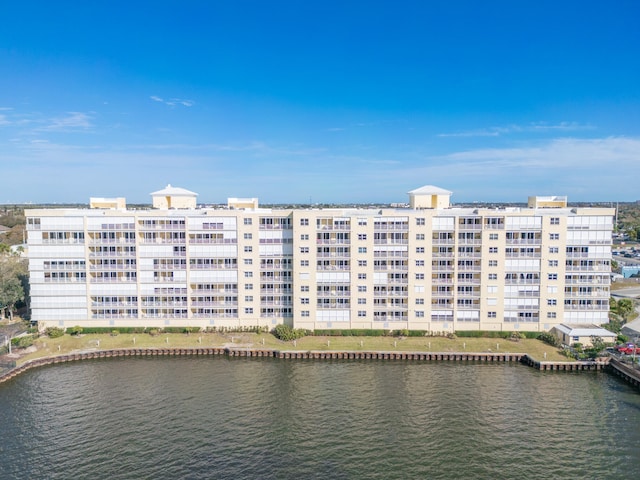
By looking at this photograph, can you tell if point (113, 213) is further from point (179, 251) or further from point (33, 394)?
point (33, 394)

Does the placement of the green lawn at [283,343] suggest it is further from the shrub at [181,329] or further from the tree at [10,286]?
the tree at [10,286]

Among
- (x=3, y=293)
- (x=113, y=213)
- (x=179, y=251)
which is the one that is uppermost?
(x=113, y=213)

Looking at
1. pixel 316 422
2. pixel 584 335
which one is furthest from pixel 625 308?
pixel 316 422

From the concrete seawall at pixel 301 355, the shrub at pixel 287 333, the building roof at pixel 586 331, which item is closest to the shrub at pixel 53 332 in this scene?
the concrete seawall at pixel 301 355

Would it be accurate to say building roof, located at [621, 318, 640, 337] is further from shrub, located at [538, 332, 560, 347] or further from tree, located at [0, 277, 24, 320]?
tree, located at [0, 277, 24, 320]

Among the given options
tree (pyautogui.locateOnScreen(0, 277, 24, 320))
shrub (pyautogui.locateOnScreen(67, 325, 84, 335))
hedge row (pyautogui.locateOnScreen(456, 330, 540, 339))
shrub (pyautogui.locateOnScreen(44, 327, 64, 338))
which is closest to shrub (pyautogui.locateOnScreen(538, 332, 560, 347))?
hedge row (pyautogui.locateOnScreen(456, 330, 540, 339))

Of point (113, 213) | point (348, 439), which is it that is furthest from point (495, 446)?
point (113, 213)
